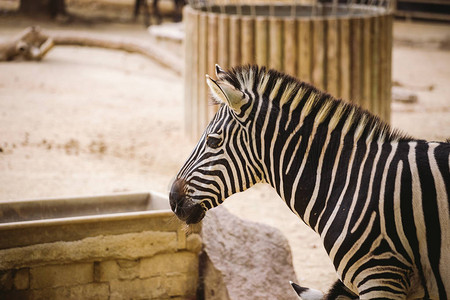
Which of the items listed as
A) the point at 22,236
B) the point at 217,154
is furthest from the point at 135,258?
the point at 217,154

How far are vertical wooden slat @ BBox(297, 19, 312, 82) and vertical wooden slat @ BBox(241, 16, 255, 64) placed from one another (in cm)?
48

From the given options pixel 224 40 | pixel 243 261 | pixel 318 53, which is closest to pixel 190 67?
pixel 224 40

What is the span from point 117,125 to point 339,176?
599 cm

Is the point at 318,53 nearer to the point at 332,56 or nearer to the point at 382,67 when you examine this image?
the point at 332,56

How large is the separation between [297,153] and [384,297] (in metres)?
0.72

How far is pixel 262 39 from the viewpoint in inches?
271

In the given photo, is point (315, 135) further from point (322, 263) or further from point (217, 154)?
point (322, 263)

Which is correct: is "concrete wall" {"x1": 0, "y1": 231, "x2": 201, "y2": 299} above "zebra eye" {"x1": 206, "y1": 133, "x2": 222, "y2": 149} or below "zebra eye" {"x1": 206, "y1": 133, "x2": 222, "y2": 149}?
below

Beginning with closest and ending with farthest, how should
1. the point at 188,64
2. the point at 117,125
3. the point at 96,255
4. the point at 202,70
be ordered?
1. the point at 96,255
2. the point at 202,70
3. the point at 188,64
4. the point at 117,125

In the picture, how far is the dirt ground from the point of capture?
5922mm

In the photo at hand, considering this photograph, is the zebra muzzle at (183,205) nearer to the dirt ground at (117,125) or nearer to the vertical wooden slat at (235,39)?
the dirt ground at (117,125)

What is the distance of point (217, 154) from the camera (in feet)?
9.76

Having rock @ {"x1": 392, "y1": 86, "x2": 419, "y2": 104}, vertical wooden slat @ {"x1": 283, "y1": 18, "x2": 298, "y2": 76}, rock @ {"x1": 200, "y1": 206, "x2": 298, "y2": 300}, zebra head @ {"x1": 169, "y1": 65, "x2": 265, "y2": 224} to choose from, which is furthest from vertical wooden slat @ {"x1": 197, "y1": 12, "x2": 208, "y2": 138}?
zebra head @ {"x1": 169, "y1": 65, "x2": 265, "y2": 224}

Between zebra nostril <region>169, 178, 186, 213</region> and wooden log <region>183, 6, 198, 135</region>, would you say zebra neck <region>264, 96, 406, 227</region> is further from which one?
wooden log <region>183, 6, 198, 135</region>
